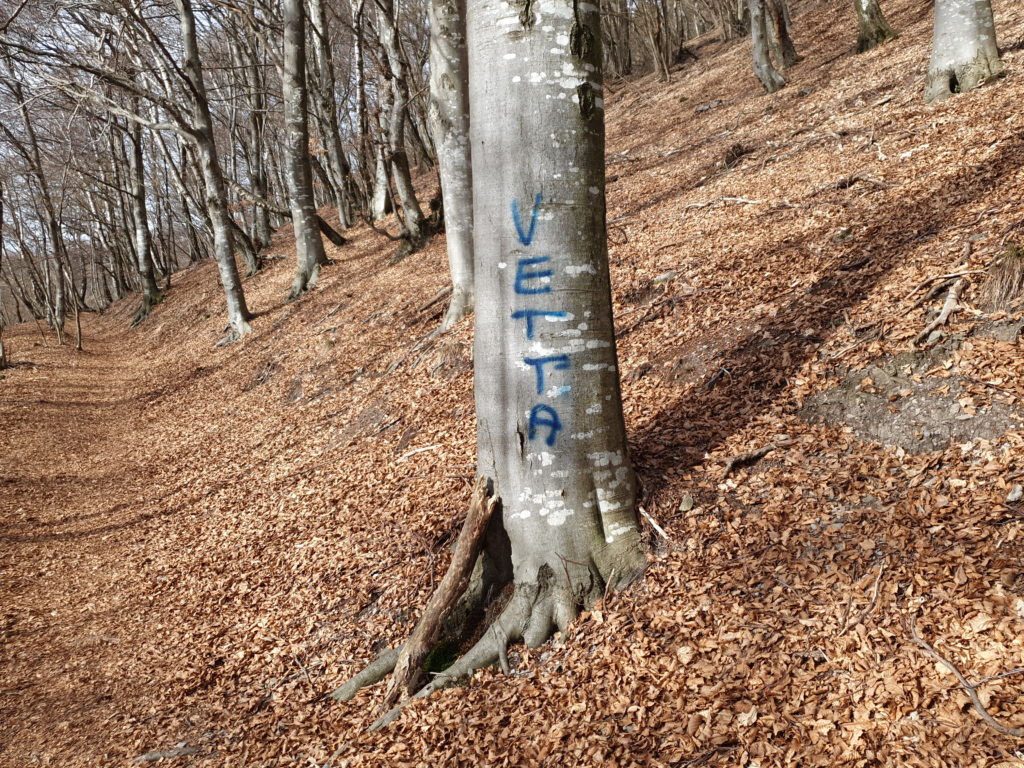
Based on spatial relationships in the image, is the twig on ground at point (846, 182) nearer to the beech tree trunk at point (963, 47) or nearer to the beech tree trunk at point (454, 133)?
the beech tree trunk at point (963, 47)

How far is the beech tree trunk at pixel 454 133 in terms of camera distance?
8.23 metres

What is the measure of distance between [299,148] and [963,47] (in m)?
12.7

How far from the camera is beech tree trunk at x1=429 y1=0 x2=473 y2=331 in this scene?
823cm

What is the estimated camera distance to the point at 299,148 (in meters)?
14.5

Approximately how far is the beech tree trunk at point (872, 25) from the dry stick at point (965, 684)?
14.0 meters

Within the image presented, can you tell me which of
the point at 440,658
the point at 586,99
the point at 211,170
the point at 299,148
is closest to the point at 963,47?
the point at 586,99

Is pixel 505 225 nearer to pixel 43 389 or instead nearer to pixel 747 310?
pixel 747 310

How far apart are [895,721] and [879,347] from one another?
240 cm

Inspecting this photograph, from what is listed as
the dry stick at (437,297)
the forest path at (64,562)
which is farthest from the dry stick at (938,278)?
the dry stick at (437,297)

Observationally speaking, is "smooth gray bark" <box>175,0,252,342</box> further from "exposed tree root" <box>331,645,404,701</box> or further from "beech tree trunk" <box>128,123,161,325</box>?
"exposed tree root" <box>331,645,404,701</box>

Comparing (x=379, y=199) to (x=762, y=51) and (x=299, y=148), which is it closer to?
(x=299, y=148)

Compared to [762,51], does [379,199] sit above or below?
below

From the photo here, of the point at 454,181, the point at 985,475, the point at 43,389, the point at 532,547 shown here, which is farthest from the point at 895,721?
the point at 43,389

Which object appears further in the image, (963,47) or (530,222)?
(963,47)
